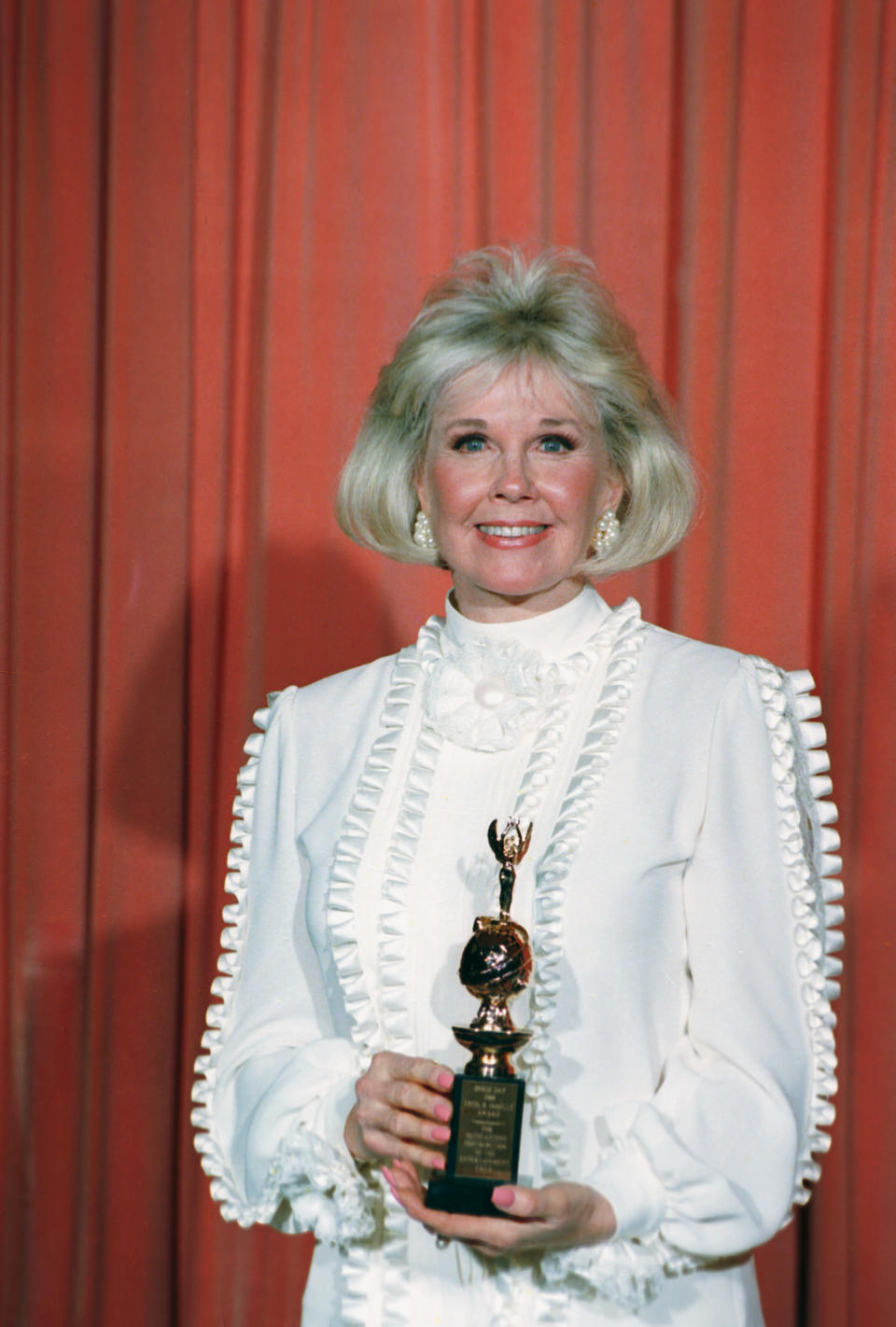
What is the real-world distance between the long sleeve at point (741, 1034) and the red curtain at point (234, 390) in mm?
989

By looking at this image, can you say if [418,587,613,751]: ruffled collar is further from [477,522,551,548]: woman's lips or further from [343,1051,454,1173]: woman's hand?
[343,1051,454,1173]: woman's hand

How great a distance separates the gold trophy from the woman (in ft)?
0.09

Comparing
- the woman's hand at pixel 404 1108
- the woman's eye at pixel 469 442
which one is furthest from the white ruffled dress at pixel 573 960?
the woman's eye at pixel 469 442

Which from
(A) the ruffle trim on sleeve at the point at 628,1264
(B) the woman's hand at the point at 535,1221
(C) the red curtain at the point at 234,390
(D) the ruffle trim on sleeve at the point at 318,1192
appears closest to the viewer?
(B) the woman's hand at the point at 535,1221

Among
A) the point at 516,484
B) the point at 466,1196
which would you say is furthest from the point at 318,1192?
the point at 516,484

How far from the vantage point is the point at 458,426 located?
5.82 ft

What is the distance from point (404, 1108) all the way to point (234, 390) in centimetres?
173

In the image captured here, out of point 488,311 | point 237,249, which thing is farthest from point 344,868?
point 237,249

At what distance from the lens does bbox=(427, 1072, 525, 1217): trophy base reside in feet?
4.50

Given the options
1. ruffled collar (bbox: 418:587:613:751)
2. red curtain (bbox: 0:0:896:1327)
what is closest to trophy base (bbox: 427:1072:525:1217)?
ruffled collar (bbox: 418:587:613:751)

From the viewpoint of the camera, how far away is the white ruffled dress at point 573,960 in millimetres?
1491

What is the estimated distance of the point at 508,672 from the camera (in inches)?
69.6

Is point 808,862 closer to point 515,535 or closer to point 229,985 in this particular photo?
point 515,535

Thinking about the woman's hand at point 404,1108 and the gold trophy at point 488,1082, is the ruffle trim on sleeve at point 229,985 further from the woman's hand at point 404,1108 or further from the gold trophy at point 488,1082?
the gold trophy at point 488,1082
